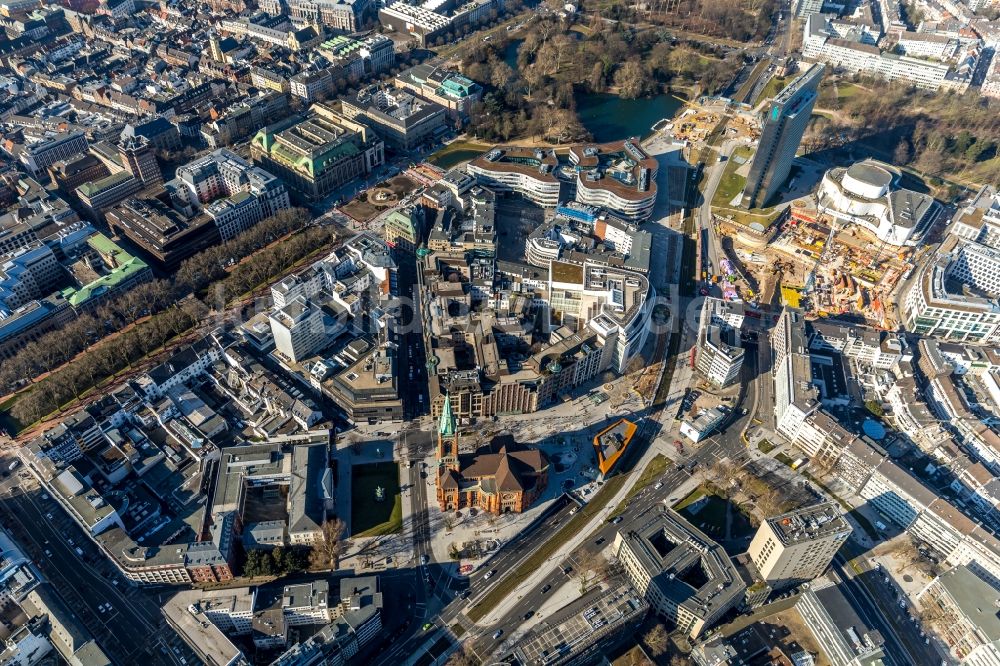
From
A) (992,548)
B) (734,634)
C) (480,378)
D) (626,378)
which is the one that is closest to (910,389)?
(992,548)

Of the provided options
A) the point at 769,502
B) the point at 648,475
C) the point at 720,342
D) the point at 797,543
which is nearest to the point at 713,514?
the point at 769,502

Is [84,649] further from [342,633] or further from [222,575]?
[342,633]

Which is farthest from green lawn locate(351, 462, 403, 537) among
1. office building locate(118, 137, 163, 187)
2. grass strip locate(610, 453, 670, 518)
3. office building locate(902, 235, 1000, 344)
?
office building locate(902, 235, 1000, 344)

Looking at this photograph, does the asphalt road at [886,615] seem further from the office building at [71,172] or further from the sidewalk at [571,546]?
the office building at [71,172]

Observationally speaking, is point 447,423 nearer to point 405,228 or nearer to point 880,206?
point 405,228

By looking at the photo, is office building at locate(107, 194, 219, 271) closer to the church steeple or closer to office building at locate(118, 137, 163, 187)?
office building at locate(118, 137, 163, 187)
